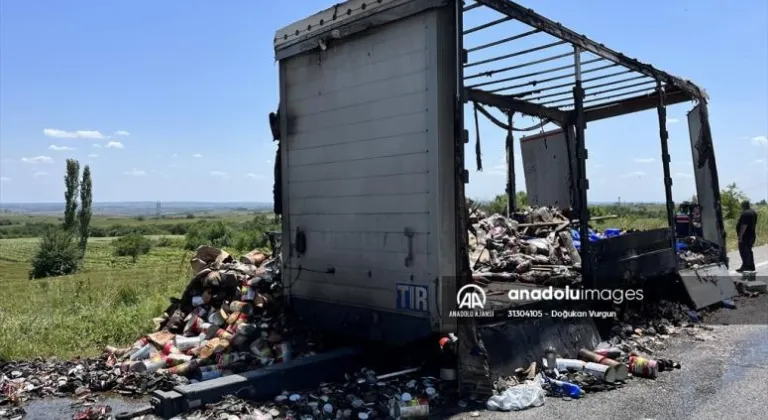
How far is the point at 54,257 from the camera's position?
42250mm

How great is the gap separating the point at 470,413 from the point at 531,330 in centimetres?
135

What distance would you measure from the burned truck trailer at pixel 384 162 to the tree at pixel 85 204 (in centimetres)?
6377

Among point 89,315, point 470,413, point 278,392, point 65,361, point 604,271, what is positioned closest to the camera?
point 470,413

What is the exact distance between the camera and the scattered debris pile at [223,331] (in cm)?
532

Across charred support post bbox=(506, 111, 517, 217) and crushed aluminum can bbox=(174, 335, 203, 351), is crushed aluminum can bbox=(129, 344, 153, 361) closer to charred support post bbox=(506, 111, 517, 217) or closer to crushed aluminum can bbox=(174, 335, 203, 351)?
crushed aluminum can bbox=(174, 335, 203, 351)

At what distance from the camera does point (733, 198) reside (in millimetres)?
33938

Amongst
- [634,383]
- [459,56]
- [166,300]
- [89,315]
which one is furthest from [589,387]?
[89,315]

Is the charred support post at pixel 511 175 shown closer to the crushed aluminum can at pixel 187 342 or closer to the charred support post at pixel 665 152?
the charred support post at pixel 665 152

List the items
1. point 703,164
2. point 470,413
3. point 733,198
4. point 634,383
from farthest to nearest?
1. point 733,198
2. point 703,164
3. point 634,383
4. point 470,413

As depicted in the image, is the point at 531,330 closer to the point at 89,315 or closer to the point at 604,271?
the point at 604,271

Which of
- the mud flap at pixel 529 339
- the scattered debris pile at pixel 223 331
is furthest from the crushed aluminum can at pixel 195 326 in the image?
the mud flap at pixel 529 339

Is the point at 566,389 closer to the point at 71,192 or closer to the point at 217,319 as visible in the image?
the point at 217,319

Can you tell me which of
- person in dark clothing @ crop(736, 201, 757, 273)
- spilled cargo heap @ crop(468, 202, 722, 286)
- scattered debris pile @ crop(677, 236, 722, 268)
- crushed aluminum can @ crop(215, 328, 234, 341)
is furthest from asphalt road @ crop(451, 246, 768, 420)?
person in dark clothing @ crop(736, 201, 757, 273)

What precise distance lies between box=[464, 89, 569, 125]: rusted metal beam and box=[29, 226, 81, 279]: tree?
4140 cm
